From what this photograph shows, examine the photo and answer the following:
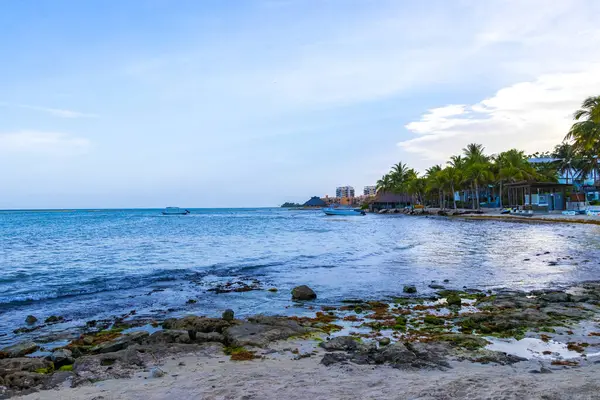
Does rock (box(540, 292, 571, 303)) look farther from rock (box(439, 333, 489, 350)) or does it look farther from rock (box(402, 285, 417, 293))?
rock (box(439, 333, 489, 350))

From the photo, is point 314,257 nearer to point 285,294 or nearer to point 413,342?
point 285,294

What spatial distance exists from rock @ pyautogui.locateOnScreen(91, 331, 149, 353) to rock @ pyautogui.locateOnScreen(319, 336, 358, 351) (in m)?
3.63

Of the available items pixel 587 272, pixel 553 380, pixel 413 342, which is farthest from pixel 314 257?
pixel 553 380

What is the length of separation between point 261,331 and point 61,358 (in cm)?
358

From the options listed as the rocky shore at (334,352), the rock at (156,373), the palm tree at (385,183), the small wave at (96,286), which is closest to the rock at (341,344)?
the rocky shore at (334,352)

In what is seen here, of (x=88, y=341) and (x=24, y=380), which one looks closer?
(x=24, y=380)

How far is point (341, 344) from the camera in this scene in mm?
7922

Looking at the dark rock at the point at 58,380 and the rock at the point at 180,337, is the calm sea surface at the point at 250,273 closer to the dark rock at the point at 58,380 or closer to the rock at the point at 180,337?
the rock at the point at 180,337

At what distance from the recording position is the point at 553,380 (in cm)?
582

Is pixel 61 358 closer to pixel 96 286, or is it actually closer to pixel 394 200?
pixel 96 286

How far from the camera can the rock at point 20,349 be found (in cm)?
819

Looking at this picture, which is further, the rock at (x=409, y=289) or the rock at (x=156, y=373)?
the rock at (x=409, y=289)

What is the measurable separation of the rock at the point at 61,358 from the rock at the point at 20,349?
103cm

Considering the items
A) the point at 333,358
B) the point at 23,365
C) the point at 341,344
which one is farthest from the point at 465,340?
the point at 23,365
